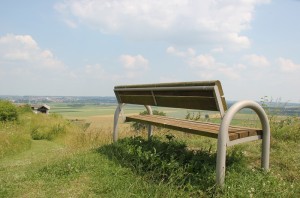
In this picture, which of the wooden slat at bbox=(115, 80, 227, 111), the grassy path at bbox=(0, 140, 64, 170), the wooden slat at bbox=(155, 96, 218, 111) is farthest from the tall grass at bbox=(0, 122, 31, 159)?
the wooden slat at bbox=(155, 96, 218, 111)

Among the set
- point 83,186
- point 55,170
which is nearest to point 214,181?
point 83,186

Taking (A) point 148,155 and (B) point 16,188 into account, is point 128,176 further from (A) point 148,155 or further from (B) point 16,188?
(B) point 16,188

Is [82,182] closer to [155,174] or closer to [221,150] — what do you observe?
[155,174]

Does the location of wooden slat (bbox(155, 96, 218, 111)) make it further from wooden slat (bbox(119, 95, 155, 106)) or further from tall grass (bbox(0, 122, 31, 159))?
tall grass (bbox(0, 122, 31, 159))

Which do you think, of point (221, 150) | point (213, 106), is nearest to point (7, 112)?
point (213, 106)

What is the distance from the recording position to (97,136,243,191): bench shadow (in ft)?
13.6

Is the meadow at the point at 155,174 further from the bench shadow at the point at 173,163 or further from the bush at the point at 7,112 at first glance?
the bush at the point at 7,112

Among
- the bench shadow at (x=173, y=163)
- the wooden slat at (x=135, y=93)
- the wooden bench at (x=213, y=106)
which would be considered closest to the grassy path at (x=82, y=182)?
the bench shadow at (x=173, y=163)

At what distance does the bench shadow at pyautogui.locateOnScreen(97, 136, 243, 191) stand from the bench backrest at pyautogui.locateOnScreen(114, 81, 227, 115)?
2.45 feet

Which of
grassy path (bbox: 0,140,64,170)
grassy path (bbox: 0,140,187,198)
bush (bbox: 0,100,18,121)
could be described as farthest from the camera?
bush (bbox: 0,100,18,121)

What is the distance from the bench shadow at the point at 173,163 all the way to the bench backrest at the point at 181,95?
2.45 feet

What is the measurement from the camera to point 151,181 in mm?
4180

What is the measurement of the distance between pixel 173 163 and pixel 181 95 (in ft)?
3.13

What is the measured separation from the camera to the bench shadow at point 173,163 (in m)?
4.14
